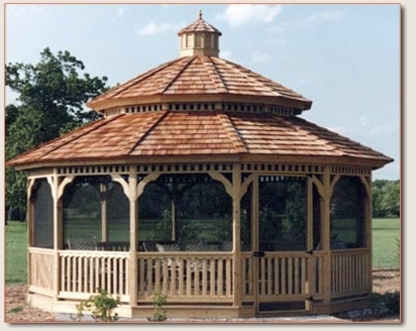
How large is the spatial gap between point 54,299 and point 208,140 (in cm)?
406

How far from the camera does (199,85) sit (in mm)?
19453

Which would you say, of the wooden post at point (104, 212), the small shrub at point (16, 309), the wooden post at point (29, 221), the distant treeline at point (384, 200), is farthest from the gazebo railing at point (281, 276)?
the wooden post at point (29, 221)

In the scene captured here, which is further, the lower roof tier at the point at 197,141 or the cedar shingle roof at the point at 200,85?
the cedar shingle roof at the point at 200,85

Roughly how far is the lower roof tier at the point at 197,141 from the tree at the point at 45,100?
495 centimetres

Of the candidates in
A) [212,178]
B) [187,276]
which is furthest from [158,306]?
[212,178]

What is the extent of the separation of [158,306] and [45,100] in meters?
12.0

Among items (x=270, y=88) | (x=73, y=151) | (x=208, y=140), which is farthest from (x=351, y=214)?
(x=73, y=151)

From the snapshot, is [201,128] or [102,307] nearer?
[102,307]

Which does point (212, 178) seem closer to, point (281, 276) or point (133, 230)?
point (133, 230)

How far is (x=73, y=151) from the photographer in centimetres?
1844

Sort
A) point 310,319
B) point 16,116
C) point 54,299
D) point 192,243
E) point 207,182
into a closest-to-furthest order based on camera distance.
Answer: point 310,319, point 54,299, point 192,243, point 207,182, point 16,116

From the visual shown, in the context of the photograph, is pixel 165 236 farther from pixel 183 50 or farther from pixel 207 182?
pixel 183 50

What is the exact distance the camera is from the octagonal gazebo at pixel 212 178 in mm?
17688

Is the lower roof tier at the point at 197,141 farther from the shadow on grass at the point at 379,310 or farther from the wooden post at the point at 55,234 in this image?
the shadow on grass at the point at 379,310
